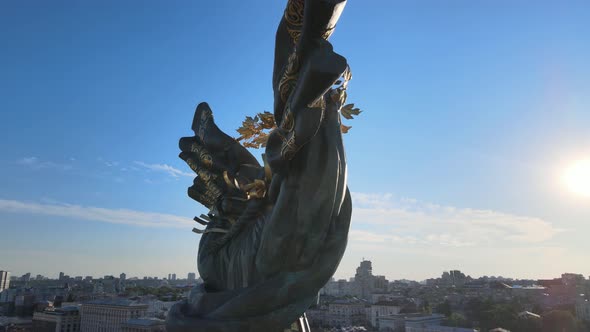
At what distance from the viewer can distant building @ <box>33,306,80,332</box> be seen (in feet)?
202

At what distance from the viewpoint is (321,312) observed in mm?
74438

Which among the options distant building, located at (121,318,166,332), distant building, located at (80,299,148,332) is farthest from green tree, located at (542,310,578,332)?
distant building, located at (80,299,148,332)

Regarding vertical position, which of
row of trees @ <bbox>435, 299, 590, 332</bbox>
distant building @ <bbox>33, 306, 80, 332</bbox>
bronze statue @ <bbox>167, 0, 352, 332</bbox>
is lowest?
distant building @ <bbox>33, 306, 80, 332</bbox>

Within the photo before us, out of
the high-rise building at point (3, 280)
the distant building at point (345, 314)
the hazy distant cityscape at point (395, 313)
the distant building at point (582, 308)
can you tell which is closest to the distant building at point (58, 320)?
the hazy distant cityscape at point (395, 313)

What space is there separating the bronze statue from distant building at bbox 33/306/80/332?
7054 cm

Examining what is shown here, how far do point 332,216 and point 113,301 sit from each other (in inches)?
2743

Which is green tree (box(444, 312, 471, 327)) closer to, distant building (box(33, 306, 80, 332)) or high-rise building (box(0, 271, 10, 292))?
distant building (box(33, 306, 80, 332))

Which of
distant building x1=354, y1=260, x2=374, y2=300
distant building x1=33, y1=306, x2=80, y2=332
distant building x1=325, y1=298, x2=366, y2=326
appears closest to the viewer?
distant building x1=33, y1=306, x2=80, y2=332

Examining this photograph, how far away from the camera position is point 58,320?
6244 cm

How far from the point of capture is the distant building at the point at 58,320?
6169 centimetres

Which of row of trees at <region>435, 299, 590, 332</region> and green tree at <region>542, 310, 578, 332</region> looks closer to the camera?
green tree at <region>542, 310, 578, 332</region>

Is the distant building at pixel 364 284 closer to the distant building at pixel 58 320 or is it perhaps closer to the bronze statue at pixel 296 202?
the distant building at pixel 58 320

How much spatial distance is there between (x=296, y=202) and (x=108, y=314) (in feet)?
223

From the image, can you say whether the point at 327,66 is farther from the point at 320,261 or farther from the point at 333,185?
the point at 320,261
